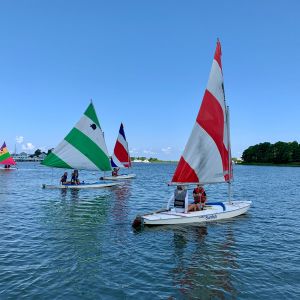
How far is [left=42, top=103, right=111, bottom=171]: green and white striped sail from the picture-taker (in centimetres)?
4412

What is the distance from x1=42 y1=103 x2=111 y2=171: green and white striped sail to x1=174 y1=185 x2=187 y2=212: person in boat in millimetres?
23455

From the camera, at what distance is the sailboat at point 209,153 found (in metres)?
23.7

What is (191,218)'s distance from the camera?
2270 cm

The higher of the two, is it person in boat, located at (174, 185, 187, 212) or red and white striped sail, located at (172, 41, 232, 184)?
red and white striped sail, located at (172, 41, 232, 184)

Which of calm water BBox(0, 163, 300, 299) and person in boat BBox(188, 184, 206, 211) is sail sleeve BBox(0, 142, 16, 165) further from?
person in boat BBox(188, 184, 206, 211)

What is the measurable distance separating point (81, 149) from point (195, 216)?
2490 centimetres

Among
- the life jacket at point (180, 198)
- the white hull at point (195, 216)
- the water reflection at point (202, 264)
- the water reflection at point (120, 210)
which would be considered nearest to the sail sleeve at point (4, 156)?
the water reflection at point (120, 210)

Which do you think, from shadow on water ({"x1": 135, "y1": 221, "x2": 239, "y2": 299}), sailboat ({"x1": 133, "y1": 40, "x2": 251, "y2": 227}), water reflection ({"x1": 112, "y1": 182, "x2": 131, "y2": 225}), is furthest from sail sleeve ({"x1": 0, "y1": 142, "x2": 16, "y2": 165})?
shadow on water ({"x1": 135, "y1": 221, "x2": 239, "y2": 299})

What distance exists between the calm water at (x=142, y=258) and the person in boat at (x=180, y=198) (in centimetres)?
165

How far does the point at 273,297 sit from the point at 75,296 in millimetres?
6782

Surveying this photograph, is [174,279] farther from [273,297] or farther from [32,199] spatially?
[32,199]

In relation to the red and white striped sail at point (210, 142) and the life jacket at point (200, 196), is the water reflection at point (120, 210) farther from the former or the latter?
the life jacket at point (200, 196)

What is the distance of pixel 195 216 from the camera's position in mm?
22859

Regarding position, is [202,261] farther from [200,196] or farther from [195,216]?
[200,196]
